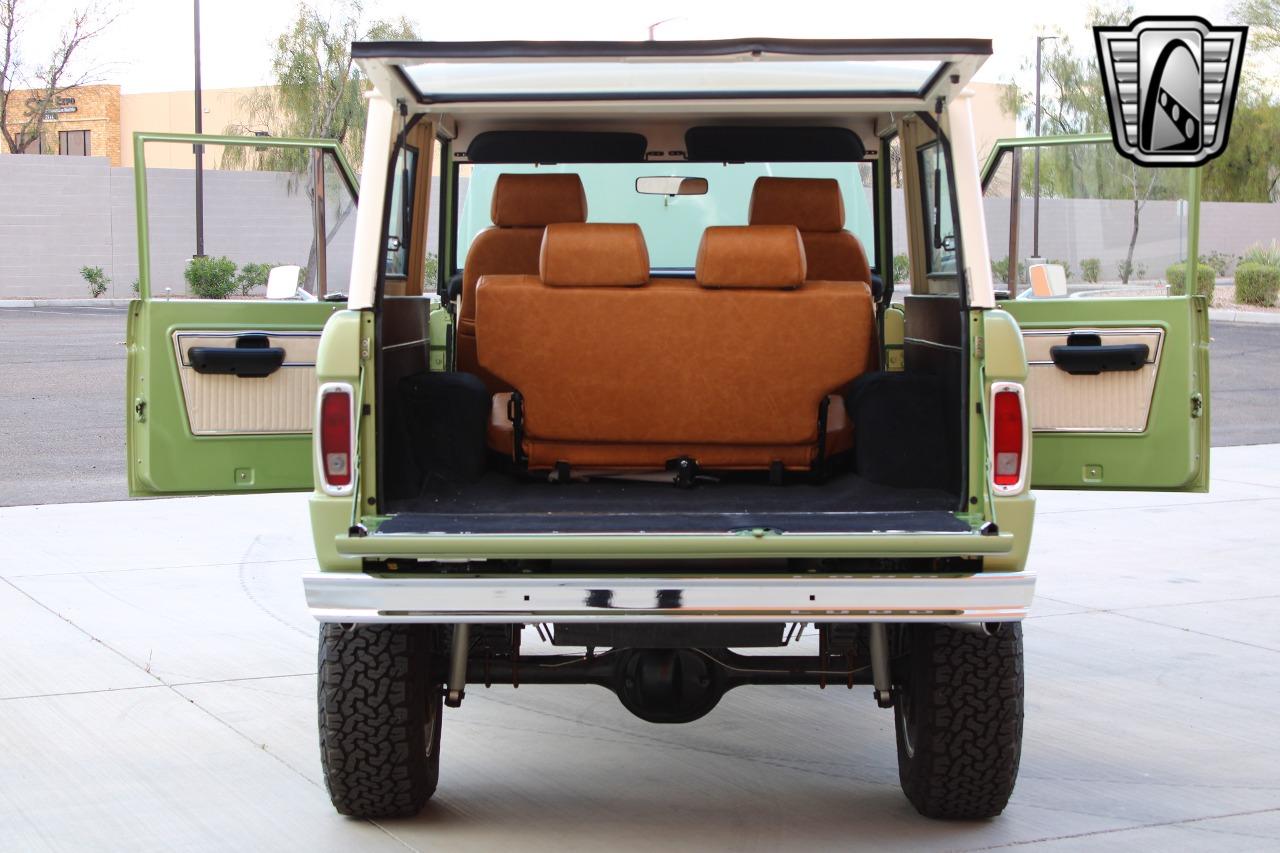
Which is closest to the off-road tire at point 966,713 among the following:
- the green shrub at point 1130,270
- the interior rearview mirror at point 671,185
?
the green shrub at point 1130,270

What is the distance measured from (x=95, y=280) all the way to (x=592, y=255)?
34.3 meters

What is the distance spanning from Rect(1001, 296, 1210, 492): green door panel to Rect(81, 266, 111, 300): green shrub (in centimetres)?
3444

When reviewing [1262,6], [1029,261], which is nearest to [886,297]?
[1029,261]

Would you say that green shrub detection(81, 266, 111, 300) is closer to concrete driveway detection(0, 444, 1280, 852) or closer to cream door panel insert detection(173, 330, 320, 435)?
concrete driveway detection(0, 444, 1280, 852)

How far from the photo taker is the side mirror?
577 centimetres

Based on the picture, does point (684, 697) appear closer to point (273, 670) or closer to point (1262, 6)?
point (273, 670)

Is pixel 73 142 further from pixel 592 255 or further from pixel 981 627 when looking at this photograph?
pixel 981 627

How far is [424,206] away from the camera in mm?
6215

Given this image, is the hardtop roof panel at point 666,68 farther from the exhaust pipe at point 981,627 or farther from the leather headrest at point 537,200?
the exhaust pipe at point 981,627

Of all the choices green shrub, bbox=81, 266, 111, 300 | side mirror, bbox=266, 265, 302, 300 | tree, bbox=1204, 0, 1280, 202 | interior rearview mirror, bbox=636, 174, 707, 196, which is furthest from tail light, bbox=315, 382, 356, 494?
tree, bbox=1204, 0, 1280, 202

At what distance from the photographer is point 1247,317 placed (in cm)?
3177

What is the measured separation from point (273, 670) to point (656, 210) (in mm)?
2705

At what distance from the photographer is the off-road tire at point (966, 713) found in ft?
15.4

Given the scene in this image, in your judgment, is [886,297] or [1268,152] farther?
[1268,152]
